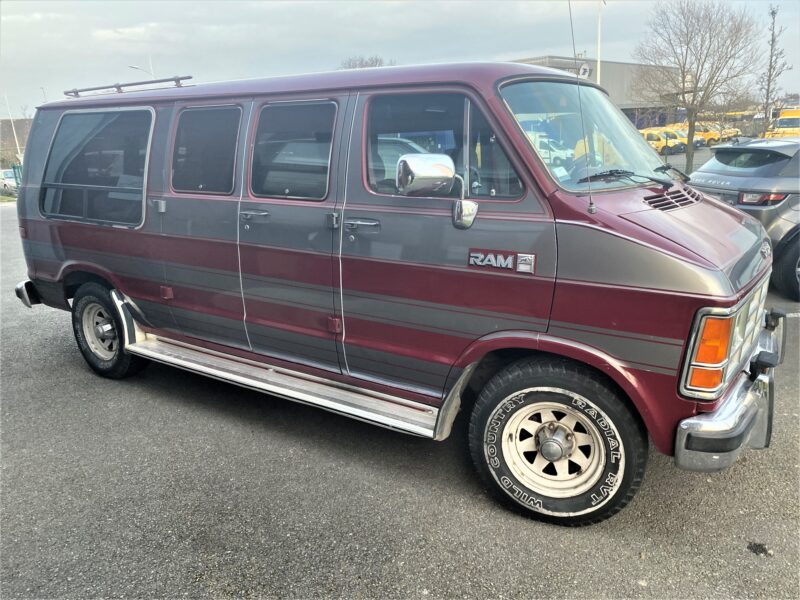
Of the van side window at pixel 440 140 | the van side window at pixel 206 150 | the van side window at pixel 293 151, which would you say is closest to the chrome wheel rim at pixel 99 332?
the van side window at pixel 206 150

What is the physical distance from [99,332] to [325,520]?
302 centimetres

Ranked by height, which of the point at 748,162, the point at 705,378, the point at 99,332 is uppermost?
the point at 748,162

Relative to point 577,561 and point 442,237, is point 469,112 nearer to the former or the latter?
point 442,237

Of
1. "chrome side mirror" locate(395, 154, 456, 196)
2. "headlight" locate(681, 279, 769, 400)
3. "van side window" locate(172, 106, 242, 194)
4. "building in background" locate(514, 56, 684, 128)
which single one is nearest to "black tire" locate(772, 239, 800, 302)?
"headlight" locate(681, 279, 769, 400)

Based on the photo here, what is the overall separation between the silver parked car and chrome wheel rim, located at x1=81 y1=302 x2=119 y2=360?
21.4 feet

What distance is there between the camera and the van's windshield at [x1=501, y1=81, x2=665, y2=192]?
10.0ft

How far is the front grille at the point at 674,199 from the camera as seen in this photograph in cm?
307

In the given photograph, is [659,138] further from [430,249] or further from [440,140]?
[430,249]

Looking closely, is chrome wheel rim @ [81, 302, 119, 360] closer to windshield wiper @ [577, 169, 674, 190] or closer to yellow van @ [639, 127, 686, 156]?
windshield wiper @ [577, 169, 674, 190]

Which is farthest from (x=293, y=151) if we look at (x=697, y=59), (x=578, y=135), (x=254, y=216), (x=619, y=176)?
(x=697, y=59)

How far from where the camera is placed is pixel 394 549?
2.94 m

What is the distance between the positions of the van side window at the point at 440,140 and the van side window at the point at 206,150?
1.11 meters

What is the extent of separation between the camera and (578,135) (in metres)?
3.29

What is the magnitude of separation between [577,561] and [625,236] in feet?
5.06
